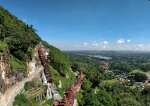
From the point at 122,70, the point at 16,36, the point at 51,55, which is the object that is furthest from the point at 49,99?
the point at 122,70

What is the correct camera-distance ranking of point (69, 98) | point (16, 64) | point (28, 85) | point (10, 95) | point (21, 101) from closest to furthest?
point (10, 95) < point (21, 101) < point (28, 85) < point (16, 64) < point (69, 98)

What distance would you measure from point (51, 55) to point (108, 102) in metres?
17.9

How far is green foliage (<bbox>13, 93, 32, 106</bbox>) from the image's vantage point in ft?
→ 76.6

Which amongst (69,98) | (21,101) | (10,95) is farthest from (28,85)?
(69,98)

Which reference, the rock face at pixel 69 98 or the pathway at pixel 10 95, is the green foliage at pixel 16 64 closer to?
the pathway at pixel 10 95

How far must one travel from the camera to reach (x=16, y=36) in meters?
35.1

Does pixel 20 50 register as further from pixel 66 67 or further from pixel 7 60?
pixel 66 67

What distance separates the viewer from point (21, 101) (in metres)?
24.0

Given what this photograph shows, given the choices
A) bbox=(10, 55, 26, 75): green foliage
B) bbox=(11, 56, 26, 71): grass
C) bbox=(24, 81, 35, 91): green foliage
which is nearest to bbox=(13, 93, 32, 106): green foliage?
bbox=(24, 81, 35, 91): green foliage

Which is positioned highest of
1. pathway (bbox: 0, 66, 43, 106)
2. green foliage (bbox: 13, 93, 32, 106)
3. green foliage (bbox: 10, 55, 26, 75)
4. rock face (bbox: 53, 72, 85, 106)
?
green foliage (bbox: 10, 55, 26, 75)

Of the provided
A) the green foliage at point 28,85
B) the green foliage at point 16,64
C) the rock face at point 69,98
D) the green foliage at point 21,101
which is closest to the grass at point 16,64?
the green foliage at point 16,64

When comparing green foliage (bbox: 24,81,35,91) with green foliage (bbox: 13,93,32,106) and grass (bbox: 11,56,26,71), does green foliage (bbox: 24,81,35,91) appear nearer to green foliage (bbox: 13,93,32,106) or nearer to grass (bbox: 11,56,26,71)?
green foliage (bbox: 13,93,32,106)

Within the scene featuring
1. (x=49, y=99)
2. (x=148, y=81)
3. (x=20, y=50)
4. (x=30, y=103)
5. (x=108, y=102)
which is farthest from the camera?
(x=148, y=81)

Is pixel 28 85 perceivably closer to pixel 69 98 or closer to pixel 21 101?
pixel 21 101
